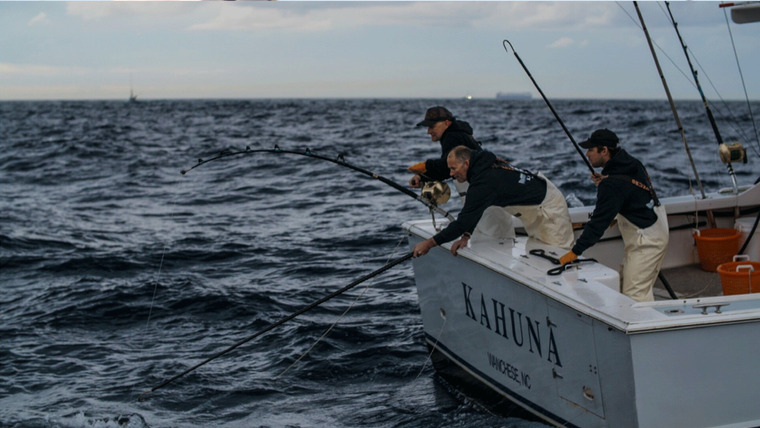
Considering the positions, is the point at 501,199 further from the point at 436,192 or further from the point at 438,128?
the point at 438,128

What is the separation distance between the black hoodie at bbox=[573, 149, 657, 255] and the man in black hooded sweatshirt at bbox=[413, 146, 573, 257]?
0.52 metres

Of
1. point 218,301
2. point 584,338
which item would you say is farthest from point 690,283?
point 218,301

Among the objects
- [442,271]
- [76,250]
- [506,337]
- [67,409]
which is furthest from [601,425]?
[76,250]

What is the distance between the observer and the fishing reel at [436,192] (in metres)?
5.91

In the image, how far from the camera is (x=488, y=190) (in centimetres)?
524

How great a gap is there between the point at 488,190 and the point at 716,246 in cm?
259

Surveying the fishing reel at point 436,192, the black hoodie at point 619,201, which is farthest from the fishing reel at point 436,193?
the black hoodie at point 619,201

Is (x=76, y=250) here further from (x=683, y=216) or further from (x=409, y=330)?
(x=683, y=216)

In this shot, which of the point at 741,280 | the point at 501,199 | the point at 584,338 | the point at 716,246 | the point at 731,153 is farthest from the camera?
the point at 716,246

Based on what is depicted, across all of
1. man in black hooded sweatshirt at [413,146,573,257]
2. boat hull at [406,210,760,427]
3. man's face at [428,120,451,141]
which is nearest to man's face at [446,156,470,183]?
man in black hooded sweatshirt at [413,146,573,257]

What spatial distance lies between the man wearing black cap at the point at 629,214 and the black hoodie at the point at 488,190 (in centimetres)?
46

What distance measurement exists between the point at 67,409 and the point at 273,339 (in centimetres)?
225

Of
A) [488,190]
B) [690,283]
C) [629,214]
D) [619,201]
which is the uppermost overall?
[488,190]

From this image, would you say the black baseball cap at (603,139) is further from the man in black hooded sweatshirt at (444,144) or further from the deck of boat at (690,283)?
the deck of boat at (690,283)
